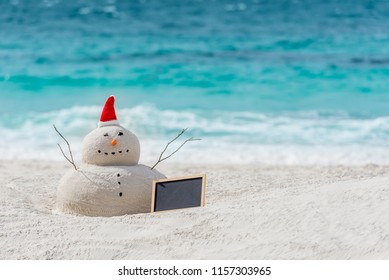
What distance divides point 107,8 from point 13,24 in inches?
140

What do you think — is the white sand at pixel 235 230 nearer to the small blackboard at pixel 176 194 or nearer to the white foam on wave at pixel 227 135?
the small blackboard at pixel 176 194

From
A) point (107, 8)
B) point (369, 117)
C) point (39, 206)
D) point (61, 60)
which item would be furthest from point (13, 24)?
point (39, 206)

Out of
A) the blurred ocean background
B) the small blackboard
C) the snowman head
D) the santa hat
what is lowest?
the blurred ocean background

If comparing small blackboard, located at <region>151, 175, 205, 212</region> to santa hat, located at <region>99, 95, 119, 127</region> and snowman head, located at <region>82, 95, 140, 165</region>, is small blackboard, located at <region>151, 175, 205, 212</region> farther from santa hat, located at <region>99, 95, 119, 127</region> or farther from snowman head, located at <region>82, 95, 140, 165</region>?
santa hat, located at <region>99, 95, 119, 127</region>

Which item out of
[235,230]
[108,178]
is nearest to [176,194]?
[108,178]

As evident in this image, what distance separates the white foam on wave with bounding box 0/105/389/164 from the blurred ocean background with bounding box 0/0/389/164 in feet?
0.07

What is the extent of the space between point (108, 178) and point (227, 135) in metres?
4.47

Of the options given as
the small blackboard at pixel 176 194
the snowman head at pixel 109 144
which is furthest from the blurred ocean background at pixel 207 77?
the small blackboard at pixel 176 194

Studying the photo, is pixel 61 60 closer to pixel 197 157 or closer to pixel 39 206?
pixel 197 157

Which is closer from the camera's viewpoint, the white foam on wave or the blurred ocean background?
the white foam on wave

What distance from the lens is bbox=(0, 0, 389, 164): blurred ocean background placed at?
8680 mm

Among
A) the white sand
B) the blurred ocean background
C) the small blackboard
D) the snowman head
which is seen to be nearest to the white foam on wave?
the blurred ocean background

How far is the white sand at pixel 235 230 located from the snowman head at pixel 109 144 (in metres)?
0.41

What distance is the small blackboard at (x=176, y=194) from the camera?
14.5ft
